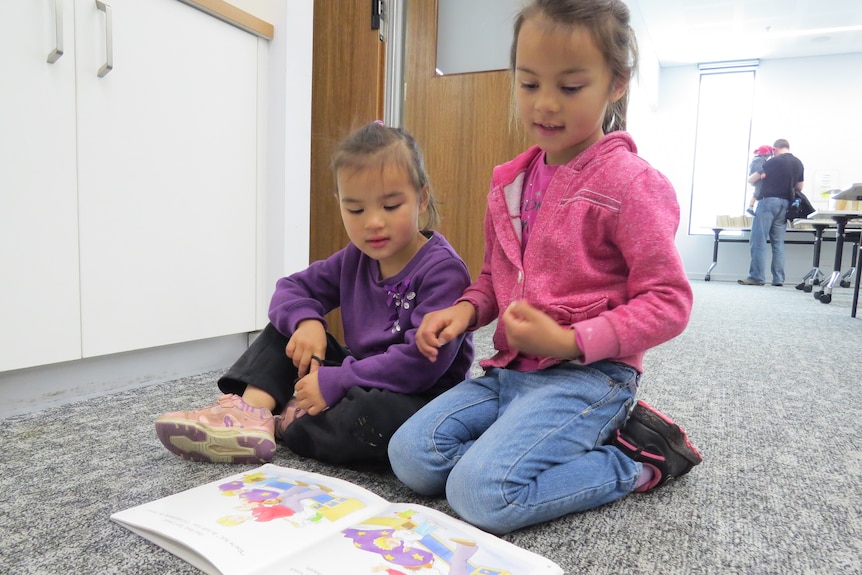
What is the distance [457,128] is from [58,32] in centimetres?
147

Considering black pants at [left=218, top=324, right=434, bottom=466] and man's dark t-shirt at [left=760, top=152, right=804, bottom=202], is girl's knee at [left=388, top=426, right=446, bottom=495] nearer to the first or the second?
black pants at [left=218, top=324, right=434, bottom=466]

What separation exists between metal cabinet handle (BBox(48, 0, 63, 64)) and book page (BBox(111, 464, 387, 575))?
79 centimetres

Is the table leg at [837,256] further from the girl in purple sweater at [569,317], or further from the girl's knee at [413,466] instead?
the girl's knee at [413,466]

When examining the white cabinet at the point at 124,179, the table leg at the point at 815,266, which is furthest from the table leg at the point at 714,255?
the white cabinet at the point at 124,179

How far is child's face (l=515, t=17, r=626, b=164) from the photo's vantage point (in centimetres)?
71

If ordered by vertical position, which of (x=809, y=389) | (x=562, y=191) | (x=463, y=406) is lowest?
(x=809, y=389)

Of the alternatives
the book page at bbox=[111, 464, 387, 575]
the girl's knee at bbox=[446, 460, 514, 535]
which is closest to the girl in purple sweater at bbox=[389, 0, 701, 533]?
the girl's knee at bbox=[446, 460, 514, 535]

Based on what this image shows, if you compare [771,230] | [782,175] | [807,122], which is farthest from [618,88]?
[807,122]

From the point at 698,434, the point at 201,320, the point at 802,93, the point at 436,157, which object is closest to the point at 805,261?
the point at 802,93

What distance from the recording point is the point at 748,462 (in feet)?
2.99

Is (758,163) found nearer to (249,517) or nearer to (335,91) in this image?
(335,91)

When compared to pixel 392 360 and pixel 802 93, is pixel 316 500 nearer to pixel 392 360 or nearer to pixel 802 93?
pixel 392 360

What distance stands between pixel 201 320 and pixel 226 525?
0.80 meters

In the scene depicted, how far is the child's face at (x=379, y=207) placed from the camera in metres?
0.89
